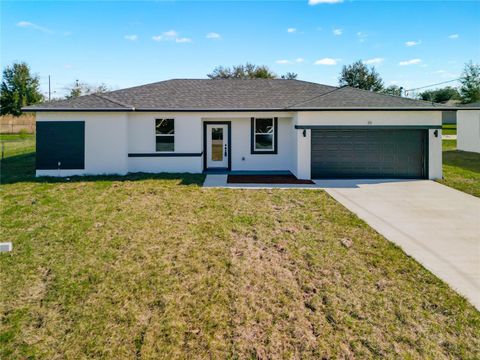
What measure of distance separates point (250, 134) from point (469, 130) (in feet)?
58.3

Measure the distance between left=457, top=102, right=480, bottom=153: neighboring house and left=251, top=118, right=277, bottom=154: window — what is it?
15.2m

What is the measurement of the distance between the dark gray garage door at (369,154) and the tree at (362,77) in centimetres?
3730

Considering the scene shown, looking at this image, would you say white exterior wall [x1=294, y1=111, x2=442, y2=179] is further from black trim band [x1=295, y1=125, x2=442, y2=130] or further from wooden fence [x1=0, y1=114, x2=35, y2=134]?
wooden fence [x1=0, y1=114, x2=35, y2=134]

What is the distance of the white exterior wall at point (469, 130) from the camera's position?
2267cm

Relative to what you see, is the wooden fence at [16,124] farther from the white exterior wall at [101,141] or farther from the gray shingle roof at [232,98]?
the white exterior wall at [101,141]

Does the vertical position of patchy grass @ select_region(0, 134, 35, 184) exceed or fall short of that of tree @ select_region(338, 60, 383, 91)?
it falls short

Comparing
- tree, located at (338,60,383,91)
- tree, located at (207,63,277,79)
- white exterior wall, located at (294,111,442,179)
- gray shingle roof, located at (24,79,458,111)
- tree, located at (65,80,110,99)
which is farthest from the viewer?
tree, located at (65,80,110,99)

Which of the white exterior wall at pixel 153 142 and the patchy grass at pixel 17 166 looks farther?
the white exterior wall at pixel 153 142

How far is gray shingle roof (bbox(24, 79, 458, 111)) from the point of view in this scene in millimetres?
14125

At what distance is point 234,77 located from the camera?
46250mm

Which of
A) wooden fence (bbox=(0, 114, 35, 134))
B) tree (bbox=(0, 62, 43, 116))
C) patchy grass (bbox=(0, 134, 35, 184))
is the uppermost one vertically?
tree (bbox=(0, 62, 43, 116))

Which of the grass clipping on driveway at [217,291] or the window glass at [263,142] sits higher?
the window glass at [263,142]

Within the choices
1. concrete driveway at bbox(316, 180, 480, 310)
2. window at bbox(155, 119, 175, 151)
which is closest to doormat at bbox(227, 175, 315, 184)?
concrete driveway at bbox(316, 180, 480, 310)

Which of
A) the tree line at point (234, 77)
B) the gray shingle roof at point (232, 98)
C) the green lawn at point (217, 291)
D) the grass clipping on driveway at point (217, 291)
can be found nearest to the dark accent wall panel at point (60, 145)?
the gray shingle roof at point (232, 98)
